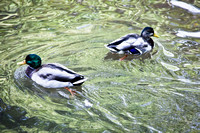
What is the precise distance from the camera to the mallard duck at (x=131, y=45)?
6316 millimetres

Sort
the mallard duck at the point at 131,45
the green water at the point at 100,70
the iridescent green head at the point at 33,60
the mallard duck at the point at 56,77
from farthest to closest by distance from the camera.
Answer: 1. the mallard duck at the point at 131,45
2. the iridescent green head at the point at 33,60
3. the mallard duck at the point at 56,77
4. the green water at the point at 100,70

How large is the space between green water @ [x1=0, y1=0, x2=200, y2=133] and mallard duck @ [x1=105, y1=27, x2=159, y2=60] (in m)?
0.18

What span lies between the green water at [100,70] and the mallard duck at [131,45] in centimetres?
18

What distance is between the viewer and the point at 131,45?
251 inches

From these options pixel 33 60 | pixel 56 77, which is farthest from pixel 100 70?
pixel 33 60

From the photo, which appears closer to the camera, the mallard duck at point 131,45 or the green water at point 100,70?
the green water at point 100,70

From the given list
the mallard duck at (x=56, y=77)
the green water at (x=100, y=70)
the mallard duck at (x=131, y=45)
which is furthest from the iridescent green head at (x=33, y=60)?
the mallard duck at (x=131, y=45)

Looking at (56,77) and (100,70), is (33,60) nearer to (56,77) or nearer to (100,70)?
(56,77)

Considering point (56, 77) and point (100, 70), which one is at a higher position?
point (56, 77)

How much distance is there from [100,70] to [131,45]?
1.16m

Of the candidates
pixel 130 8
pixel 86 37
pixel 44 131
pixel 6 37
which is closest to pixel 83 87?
pixel 44 131

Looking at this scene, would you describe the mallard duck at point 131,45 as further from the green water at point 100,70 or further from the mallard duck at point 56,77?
the mallard duck at point 56,77

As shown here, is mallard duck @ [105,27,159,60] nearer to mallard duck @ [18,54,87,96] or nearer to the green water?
the green water

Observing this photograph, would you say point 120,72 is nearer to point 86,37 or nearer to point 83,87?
point 83,87
